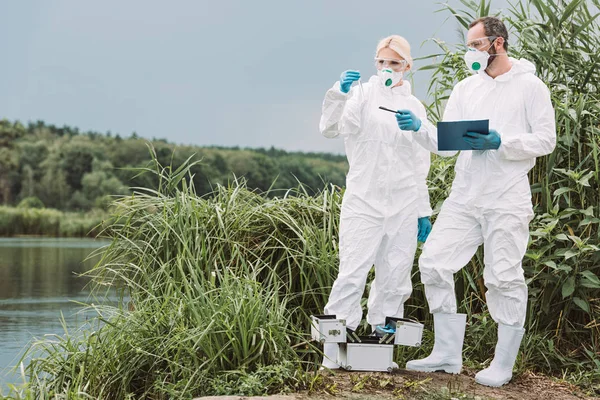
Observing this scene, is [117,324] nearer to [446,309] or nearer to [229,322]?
[229,322]

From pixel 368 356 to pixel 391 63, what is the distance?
177cm

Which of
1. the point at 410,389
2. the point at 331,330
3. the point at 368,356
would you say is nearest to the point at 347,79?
the point at 331,330

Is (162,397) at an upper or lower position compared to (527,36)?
lower

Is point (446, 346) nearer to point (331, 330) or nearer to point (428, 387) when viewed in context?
point (428, 387)

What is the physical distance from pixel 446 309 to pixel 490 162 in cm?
91

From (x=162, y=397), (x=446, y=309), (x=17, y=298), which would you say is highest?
(x=446, y=309)

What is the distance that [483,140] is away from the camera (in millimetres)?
4227

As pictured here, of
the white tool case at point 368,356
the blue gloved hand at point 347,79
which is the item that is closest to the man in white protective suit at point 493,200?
the white tool case at point 368,356

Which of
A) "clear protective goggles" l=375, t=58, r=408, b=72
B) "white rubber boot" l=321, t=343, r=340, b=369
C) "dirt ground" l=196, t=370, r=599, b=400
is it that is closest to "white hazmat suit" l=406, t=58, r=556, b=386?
"dirt ground" l=196, t=370, r=599, b=400

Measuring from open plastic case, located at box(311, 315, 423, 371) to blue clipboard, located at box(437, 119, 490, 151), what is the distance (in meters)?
1.08

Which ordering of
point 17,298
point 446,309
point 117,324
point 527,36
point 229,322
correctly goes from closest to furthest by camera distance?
point 229,322
point 446,309
point 117,324
point 527,36
point 17,298

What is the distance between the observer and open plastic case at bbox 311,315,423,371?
14.2 feet

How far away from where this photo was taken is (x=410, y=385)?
4.20m

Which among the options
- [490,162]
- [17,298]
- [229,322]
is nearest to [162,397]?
[229,322]
